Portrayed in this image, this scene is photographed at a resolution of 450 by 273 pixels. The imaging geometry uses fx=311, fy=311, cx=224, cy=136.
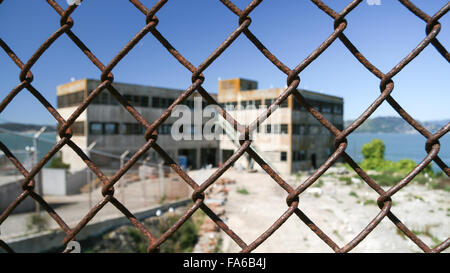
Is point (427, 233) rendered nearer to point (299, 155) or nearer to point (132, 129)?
point (299, 155)

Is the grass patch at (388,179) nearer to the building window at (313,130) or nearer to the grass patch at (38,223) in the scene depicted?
the building window at (313,130)

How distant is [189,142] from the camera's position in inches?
1070

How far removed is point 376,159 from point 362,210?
519 inches

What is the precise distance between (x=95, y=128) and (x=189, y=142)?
8.40 metres

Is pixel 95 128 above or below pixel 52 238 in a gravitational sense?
above

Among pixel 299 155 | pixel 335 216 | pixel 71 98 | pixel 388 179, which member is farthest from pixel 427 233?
pixel 71 98

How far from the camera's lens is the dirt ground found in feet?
29.9

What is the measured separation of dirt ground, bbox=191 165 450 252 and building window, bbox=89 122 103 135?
9.82 meters

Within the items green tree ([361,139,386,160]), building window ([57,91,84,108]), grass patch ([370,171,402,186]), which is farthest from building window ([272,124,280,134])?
building window ([57,91,84,108])

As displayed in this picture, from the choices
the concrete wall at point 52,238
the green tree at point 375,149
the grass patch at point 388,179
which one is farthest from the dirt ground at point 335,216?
the green tree at point 375,149

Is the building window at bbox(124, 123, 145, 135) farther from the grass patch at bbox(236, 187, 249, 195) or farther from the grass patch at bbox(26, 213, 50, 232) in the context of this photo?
the grass patch at bbox(26, 213, 50, 232)

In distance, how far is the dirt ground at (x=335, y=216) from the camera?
9.11 metres

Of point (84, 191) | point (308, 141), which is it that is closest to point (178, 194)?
point (84, 191)
